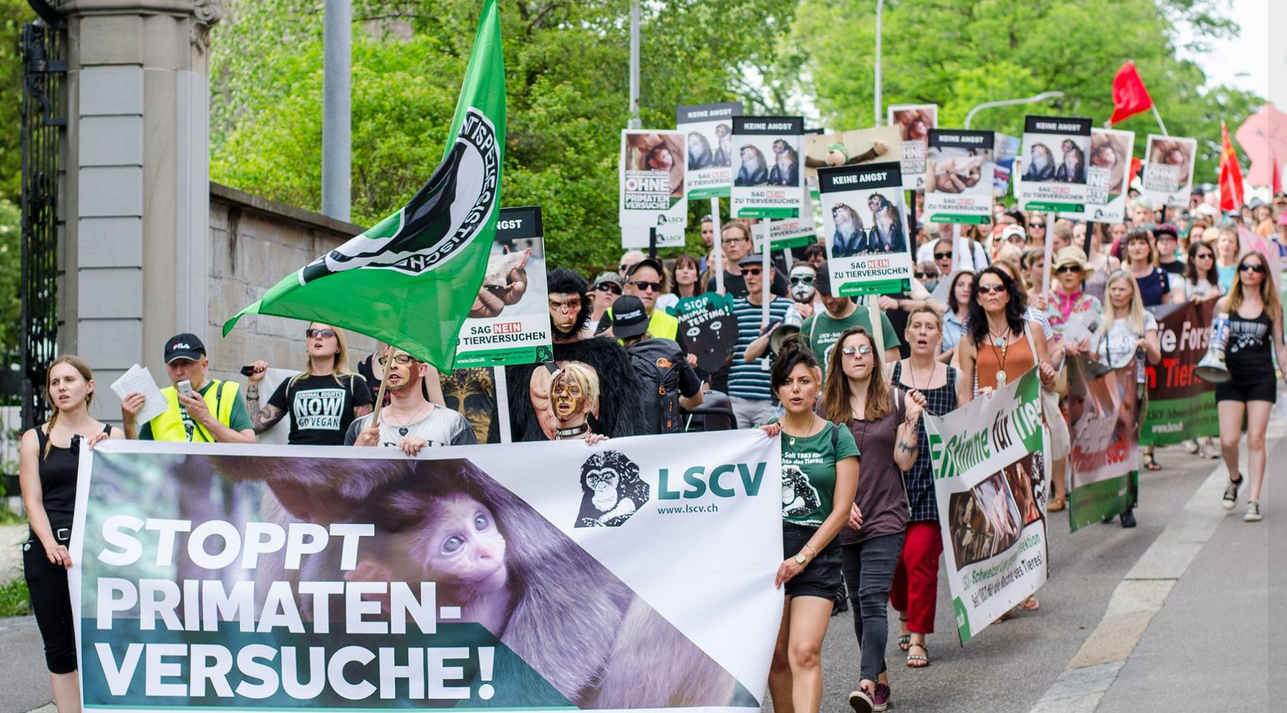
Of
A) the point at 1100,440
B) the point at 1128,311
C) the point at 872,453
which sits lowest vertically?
the point at 1100,440

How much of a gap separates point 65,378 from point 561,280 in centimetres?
235

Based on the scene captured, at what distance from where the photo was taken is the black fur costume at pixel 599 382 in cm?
775

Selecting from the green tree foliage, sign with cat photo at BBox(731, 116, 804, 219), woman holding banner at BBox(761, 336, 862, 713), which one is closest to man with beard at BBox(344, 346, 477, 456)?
woman holding banner at BBox(761, 336, 862, 713)

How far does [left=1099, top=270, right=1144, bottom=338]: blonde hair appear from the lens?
12602 mm

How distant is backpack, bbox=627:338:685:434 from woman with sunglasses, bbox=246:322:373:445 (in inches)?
59.8

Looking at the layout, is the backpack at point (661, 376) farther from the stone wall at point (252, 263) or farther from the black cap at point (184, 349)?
the stone wall at point (252, 263)

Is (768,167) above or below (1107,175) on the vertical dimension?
below

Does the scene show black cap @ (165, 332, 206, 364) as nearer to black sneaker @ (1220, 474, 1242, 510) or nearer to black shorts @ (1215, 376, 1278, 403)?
black shorts @ (1215, 376, 1278, 403)

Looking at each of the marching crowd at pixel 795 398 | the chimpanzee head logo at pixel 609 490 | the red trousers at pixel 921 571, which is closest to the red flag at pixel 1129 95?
the marching crowd at pixel 795 398

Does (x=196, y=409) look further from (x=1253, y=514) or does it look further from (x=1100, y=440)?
(x=1253, y=514)

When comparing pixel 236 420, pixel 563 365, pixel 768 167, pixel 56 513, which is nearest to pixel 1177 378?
pixel 768 167

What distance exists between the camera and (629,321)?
9664mm

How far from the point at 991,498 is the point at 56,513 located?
4.43 meters

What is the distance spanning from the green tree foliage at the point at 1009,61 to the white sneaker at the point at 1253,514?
3825 centimetres
